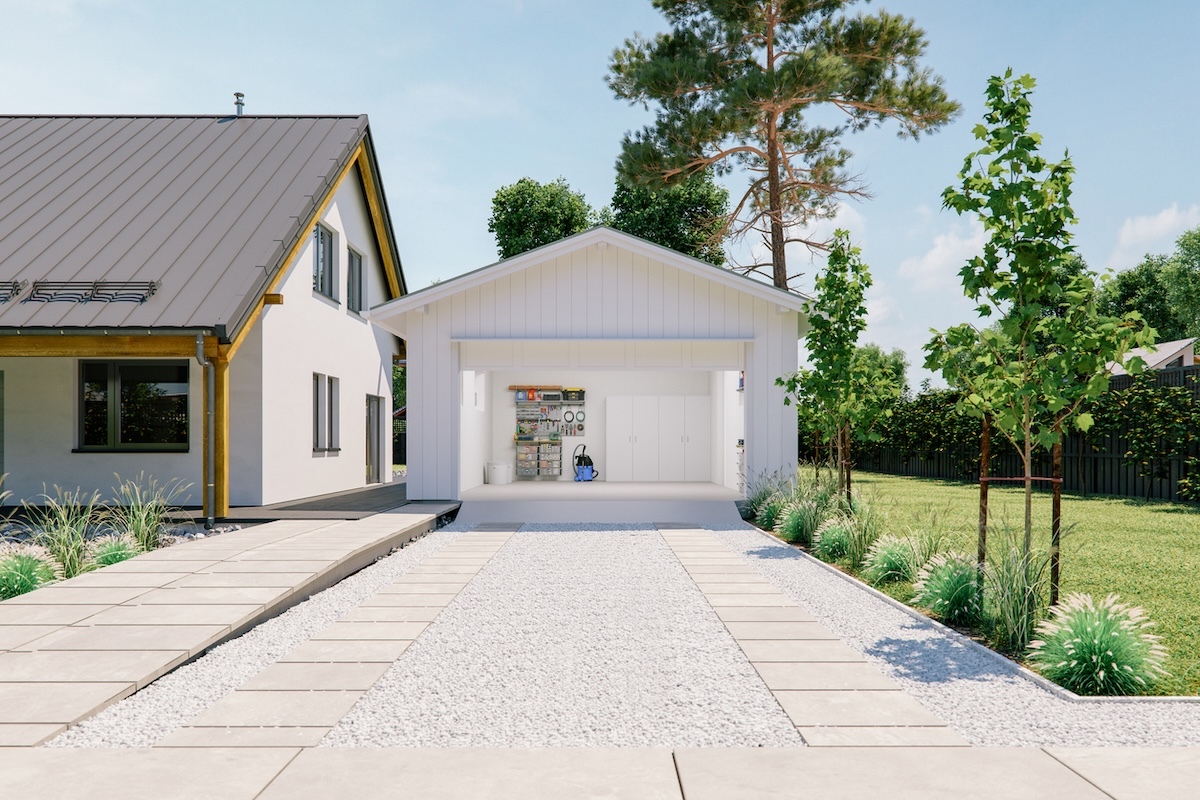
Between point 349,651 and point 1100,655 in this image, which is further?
point 349,651

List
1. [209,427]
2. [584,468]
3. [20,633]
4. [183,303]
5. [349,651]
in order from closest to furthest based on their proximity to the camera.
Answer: [349,651]
[20,633]
[209,427]
[183,303]
[584,468]

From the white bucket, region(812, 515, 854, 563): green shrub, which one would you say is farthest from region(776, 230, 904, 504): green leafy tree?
the white bucket

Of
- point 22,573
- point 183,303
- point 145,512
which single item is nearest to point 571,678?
point 22,573

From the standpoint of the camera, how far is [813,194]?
2103cm

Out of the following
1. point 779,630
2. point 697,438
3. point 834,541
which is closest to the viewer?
point 779,630

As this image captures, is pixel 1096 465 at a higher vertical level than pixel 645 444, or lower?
lower

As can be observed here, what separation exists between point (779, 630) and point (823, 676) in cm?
104

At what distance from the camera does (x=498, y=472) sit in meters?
17.7

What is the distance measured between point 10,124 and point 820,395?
51.1 feet

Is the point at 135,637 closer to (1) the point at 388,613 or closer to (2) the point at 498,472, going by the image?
(1) the point at 388,613

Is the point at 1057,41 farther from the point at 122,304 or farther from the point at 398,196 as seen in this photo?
the point at 122,304

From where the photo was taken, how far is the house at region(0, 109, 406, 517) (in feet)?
32.0

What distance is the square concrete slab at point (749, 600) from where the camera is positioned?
20.3 feet

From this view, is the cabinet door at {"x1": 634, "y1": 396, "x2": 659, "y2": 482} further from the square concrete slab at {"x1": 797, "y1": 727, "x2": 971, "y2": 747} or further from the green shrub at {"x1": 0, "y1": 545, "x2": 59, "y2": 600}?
the square concrete slab at {"x1": 797, "y1": 727, "x2": 971, "y2": 747}
